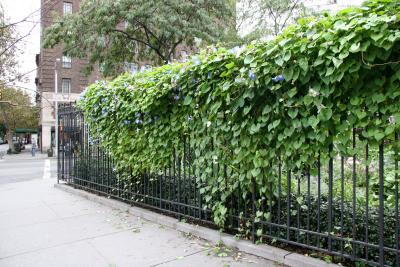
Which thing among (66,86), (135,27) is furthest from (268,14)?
(66,86)

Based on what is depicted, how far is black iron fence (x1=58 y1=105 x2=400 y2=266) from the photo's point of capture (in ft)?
10.2

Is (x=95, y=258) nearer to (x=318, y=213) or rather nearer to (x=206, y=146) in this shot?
(x=206, y=146)

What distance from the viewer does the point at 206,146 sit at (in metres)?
4.55

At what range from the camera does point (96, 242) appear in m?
4.61

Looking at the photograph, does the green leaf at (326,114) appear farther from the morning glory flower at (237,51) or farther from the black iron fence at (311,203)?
the morning glory flower at (237,51)

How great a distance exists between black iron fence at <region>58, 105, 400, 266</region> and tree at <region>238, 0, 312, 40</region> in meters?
12.4

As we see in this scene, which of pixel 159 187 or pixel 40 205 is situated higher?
pixel 159 187

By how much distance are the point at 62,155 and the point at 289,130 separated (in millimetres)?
7840

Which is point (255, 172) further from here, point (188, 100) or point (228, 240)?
point (188, 100)

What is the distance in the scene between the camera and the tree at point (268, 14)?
54.6 feet

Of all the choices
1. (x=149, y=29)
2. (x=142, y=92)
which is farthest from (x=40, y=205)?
(x=149, y=29)

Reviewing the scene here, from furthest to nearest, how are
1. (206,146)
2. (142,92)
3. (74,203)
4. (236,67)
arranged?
(74,203) → (142,92) → (206,146) → (236,67)

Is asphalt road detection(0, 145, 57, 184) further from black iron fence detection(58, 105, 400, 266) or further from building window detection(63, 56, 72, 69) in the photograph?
building window detection(63, 56, 72, 69)

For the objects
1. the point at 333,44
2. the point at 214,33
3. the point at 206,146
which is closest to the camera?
the point at 333,44
